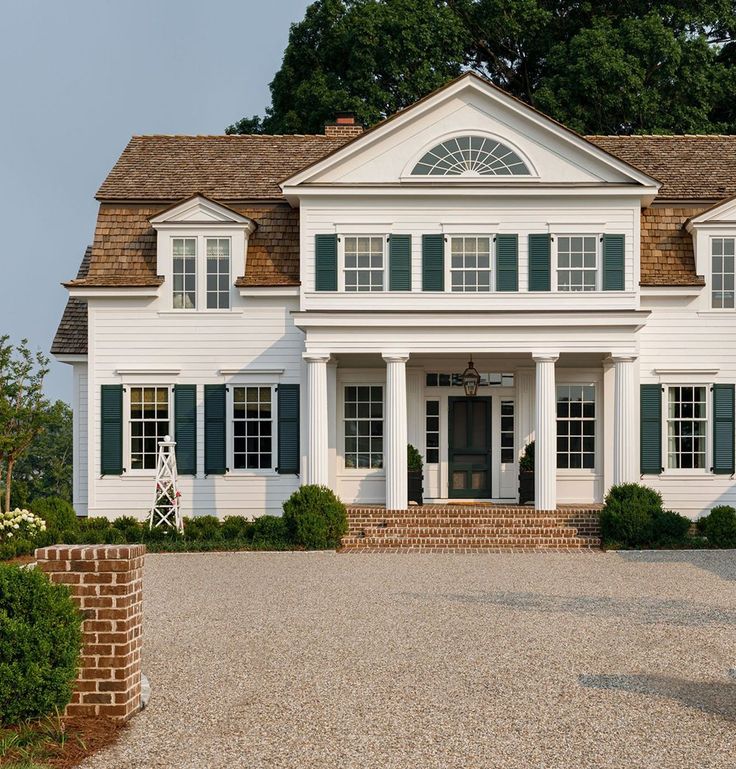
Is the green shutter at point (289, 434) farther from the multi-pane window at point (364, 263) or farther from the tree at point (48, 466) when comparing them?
the tree at point (48, 466)

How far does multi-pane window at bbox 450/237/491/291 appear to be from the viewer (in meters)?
23.6

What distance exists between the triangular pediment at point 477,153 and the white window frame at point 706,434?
4018 millimetres

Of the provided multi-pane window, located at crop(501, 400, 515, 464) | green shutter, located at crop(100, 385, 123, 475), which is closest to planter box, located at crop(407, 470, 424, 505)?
multi-pane window, located at crop(501, 400, 515, 464)

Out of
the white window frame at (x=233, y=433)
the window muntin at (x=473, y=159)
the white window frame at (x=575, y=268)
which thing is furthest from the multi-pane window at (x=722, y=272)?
the white window frame at (x=233, y=433)

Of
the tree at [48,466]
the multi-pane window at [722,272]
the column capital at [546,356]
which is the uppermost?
the multi-pane window at [722,272]

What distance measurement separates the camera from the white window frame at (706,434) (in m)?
24.3

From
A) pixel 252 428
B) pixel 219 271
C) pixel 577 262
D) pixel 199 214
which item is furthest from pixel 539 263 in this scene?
pixel 199 214

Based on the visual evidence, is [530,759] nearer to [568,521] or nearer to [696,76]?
[568,521]

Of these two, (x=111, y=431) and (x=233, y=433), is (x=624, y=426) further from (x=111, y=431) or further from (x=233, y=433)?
(x=111, y=431)

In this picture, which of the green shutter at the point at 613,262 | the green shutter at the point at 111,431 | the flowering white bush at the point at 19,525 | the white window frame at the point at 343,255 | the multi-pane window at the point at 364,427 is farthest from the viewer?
the multi-pane window at the point at 364,427

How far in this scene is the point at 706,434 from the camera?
24.4 m

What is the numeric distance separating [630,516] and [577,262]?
5.39m

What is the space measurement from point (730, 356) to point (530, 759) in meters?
18.4

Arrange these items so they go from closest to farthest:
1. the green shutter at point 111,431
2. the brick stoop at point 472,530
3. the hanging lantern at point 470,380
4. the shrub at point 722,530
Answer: the shrub at point 722,530 → the brick stoop at point 472,530 → the hanging lantern at point 470,380 → the green shutter at point 111,431
